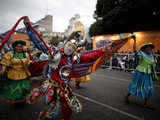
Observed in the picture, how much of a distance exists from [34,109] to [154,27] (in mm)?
16028

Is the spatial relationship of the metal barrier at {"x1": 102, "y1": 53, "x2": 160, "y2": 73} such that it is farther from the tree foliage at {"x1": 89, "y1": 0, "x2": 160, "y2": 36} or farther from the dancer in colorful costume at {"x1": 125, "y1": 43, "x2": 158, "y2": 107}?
the tree foliage at {"x1": 89, "y1": 0, "x2": 160, "y2": 36}

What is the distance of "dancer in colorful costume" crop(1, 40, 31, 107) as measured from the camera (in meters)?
3.21

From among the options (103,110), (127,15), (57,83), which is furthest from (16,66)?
(127,15)

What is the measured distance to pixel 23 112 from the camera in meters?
3.24

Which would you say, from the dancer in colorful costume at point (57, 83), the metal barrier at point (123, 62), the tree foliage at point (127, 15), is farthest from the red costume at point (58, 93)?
the tree foliage at point (127, 15)

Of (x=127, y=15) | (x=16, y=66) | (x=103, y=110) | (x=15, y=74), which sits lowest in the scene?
(x=103, y=110)

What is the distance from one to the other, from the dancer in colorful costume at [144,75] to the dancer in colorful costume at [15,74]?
3.20 m

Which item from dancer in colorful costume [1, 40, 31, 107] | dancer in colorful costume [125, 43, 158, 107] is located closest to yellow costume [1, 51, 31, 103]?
dancer in colorful costume [1, 40, 31, 107]

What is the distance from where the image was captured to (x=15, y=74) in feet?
10.9

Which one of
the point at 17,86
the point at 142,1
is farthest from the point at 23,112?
the point at 142,1

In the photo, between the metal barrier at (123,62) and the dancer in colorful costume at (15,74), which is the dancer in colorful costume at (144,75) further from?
the metal barrier at (123,62)

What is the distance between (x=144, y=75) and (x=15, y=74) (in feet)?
12.0

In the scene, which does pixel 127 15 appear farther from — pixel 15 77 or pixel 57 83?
pixel 57 83

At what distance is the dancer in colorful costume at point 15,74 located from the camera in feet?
10.5
